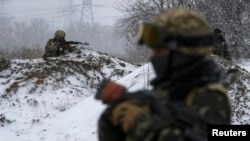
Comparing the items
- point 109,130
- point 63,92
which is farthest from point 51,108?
point 109,130

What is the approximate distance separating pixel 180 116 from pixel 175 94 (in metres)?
0.14

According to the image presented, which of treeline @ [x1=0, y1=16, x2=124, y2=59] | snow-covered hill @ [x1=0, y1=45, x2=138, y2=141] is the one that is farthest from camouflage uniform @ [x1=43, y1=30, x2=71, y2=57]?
treeline @ [x1=0, y1=16, x2=124, y2=59]

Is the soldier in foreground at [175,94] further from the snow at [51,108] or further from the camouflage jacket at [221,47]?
the camouflage jacket at [221,47]

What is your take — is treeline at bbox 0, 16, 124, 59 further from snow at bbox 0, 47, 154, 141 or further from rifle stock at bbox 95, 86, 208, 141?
rifle stock at bbox 95, 86, 208, 141

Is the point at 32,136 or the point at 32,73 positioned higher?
the point at 32,73

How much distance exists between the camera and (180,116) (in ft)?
5.90

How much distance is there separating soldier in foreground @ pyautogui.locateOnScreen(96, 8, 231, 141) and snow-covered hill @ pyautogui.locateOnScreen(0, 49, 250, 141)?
359cm

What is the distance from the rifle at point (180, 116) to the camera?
178cm

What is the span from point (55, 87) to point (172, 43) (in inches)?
377

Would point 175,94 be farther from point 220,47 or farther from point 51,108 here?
point 220,47

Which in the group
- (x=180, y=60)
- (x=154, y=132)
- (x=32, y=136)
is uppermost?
(x=180, y=60)

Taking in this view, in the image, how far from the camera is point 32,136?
8211 millimetres

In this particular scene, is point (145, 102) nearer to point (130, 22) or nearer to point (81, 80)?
point (81, 80)

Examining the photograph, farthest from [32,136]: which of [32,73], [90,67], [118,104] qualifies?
[118,104]
